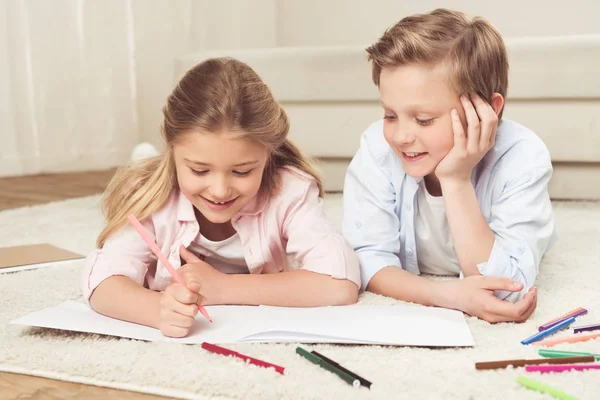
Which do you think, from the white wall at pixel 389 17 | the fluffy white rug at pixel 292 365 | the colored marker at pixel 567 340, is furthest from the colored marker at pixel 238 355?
the white wall at pixel 389 17

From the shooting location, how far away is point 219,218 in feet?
3.43

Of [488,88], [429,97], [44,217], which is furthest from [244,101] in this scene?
[44,217]

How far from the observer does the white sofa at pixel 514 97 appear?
6.55ft

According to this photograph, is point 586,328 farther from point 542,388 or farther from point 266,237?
point 266,237

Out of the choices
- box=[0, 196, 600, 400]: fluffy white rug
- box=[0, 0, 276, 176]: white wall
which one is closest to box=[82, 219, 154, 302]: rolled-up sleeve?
box=[0, 196, 600, 400]: fluffy white rug

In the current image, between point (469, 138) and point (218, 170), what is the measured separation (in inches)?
14.7

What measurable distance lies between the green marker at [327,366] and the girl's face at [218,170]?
0.28m

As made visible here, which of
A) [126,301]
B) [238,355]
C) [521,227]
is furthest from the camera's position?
[521,227]

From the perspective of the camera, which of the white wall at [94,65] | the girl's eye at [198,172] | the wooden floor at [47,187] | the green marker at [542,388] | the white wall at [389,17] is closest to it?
the green marker at [542,388]

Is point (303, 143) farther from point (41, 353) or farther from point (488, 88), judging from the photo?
point (41, 353)

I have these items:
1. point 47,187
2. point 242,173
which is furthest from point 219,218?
point 47,187

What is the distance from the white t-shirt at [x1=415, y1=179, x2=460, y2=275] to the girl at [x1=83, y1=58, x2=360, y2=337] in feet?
0.57

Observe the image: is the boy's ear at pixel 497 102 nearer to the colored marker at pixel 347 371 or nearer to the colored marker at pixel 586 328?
the colored marker at pixel 586 328

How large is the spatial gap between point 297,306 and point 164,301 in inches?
8.7
